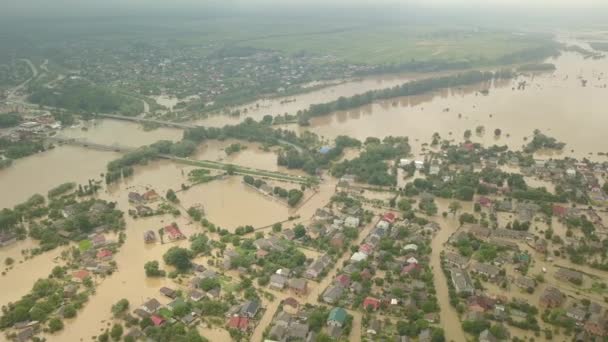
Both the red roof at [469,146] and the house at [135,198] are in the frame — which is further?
the red roof at [469,146]

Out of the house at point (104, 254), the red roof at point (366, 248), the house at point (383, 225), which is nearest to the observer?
the red roof at point (366, 248)

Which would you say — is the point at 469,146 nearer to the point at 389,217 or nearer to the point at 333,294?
the point at 389,217

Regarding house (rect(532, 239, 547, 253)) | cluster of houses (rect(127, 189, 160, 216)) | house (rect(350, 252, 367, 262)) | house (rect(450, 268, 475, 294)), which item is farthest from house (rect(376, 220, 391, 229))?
cluster of houses (rect(127, 189, 160, 216))

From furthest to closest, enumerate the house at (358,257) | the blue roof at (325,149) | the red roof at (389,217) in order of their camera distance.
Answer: the blue roof at (325,149) → the red roof at (389,217) → the house at (358,257)

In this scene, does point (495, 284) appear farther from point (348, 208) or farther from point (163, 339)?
point (163, 339)

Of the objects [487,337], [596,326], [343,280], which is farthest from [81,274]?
[596,326]

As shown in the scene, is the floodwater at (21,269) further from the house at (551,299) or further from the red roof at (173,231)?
the house at (551,299)

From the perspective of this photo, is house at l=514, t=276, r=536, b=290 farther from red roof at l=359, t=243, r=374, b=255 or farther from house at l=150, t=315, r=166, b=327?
house at l=150, t=315, r=166, b=327

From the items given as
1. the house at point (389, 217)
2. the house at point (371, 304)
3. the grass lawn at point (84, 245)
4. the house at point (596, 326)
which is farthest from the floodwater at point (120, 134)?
the house at point (596, 326)
